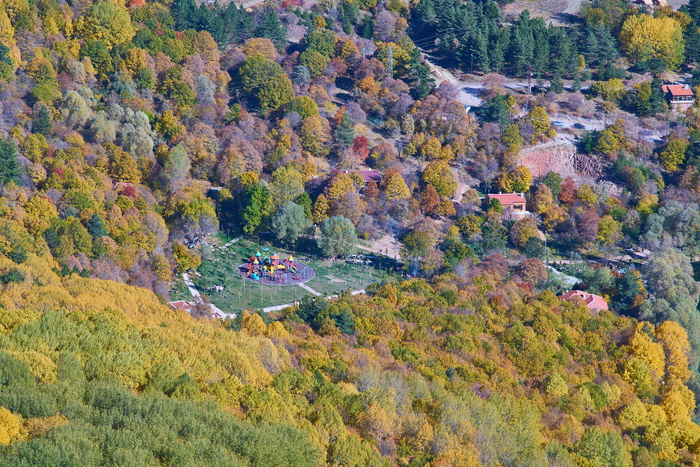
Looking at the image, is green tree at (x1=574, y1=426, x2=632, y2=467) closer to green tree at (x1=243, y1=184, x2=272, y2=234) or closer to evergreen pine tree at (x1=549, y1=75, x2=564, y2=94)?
green tree at (x1=243, y1=184, x2=272, y2=234)

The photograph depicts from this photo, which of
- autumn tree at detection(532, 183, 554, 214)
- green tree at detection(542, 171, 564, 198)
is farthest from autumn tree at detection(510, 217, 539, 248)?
green tree at detection(542, 171, 564, 198)

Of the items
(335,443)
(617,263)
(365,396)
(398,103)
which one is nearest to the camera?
(335,443)

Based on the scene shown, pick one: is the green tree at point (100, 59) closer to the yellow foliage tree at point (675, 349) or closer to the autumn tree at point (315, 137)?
the autumn tree at point (315, 137)

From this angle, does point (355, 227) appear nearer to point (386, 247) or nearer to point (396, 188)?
point (386, 247)

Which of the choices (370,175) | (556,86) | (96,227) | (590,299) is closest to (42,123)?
(96,227)

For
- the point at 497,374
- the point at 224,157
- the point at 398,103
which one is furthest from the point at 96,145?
the point at 497,374

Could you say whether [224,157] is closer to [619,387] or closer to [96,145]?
[96,145]
